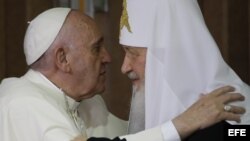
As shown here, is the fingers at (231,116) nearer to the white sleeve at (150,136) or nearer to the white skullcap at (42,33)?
the white sleeve at (150,136)

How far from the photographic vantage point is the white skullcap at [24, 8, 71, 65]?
6.57 ft

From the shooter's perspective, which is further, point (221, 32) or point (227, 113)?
point (221, 32)

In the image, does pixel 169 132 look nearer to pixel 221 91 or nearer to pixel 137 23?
pixel 221 91

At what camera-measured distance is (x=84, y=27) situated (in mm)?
2021

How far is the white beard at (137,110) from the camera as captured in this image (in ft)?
5.90

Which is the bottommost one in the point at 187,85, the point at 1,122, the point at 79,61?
the point at 1,122

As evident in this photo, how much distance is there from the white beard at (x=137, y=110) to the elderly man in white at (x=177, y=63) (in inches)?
5.1

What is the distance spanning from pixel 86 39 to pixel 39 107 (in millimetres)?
328

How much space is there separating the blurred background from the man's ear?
0.76 m

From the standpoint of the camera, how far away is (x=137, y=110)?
1845 mm

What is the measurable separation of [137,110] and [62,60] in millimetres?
348

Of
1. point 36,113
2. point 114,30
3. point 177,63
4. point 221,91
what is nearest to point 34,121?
point 36,113

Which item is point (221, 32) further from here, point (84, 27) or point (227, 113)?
point (227, 113)

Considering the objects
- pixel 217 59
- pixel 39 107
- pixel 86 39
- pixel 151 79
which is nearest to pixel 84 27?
pixel 86 39
